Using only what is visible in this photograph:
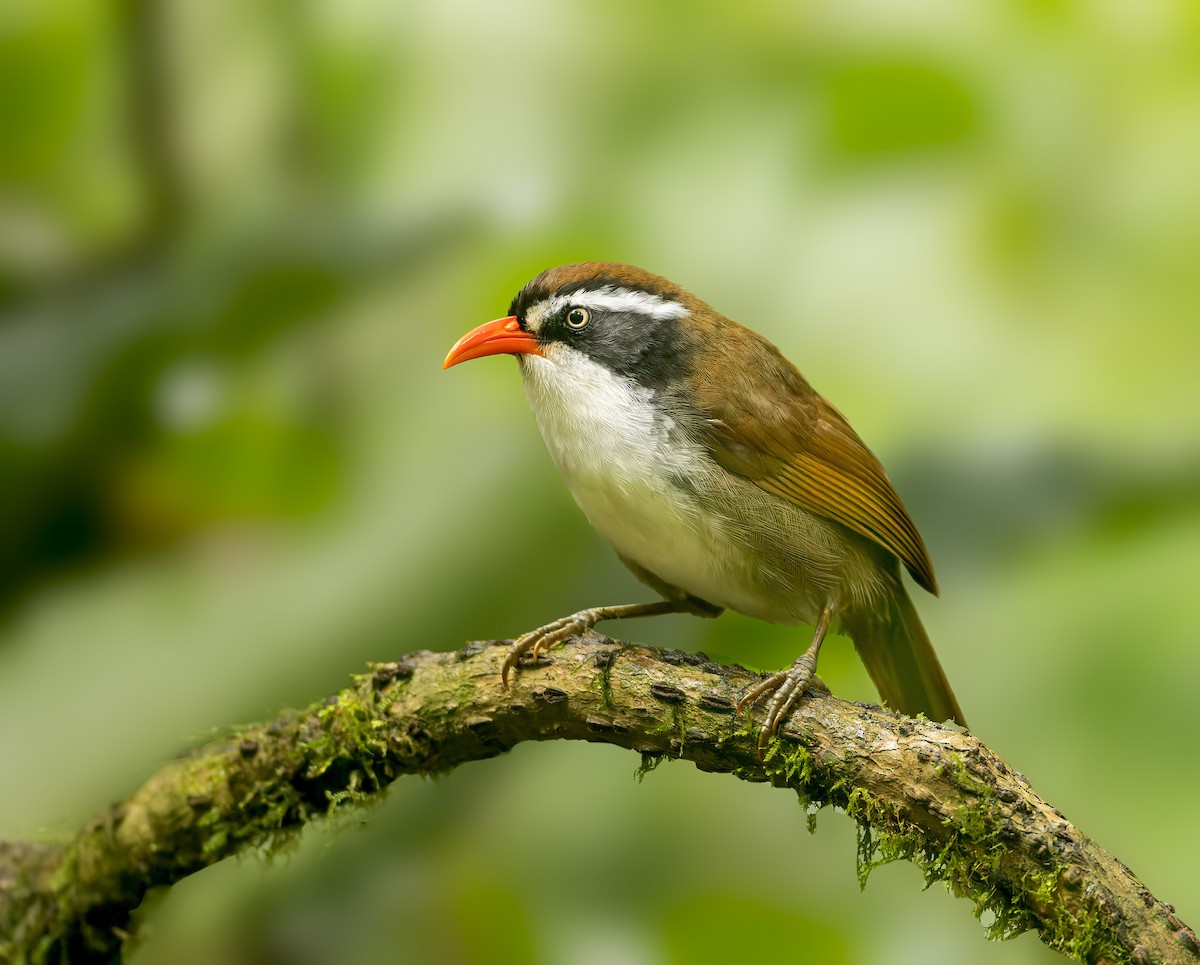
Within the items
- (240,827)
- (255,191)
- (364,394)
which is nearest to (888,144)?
(364,394)

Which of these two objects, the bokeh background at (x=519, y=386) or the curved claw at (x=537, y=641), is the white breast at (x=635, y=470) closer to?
the curved claw at (x=537, y=641)

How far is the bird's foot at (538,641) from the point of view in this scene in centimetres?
219

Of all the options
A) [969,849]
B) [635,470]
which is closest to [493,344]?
[635,470]

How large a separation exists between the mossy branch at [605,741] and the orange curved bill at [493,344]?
65cm

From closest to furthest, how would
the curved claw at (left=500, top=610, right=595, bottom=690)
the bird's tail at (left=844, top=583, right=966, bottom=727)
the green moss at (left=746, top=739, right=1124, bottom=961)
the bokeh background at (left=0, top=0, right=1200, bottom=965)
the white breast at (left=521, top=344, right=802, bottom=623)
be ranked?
1. the green moss at (left=746, top=739, right=1124, bottom=961)
2. the curved claw at (left=500, top=610, right=595, bottom=690)
3. the white breast at (left=521, top=344, right=802, bottom=623)
4. the bird's tail at (left=844, top=583, right=966, bottom=727)
5. the bokeh background at (left=0, top=0, right=1200, bottom=965)

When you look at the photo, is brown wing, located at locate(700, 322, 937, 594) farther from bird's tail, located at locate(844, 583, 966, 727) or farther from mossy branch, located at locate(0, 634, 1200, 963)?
mossy branch, located at locate(0, 634, 1200, 963)

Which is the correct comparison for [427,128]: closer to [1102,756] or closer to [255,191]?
[255,191]

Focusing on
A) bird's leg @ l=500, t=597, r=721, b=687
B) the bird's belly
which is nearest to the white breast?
the bird's belly

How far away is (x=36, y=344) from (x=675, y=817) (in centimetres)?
263

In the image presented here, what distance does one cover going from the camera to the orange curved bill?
248cm

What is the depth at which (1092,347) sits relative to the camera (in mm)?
3660

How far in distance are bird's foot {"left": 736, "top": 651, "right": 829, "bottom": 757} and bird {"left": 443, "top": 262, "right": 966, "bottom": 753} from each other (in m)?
0.05

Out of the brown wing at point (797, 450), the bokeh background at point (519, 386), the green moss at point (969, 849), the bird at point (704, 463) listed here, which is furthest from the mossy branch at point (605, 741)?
the bokeh background at point (519, 386)

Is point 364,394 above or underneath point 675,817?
above
